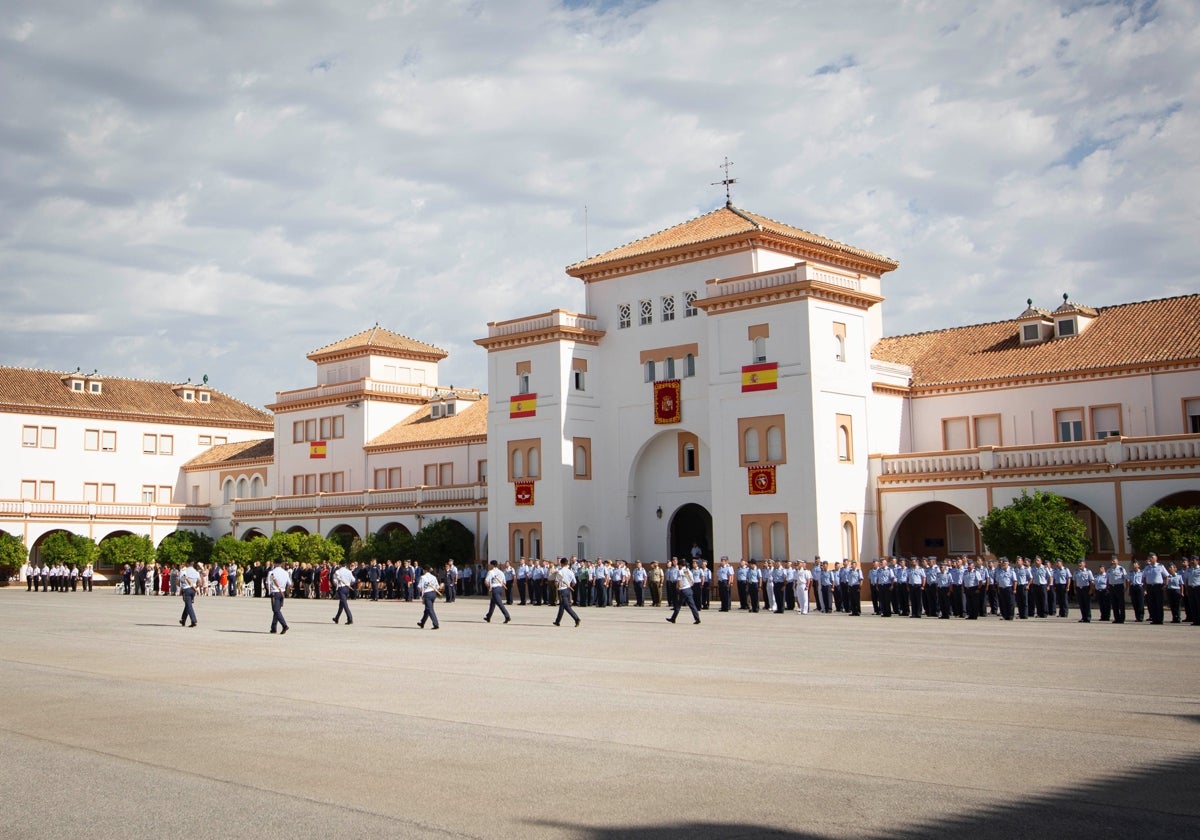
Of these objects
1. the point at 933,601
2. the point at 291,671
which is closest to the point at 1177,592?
the point at 933,601

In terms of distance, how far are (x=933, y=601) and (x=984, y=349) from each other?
17.8 meters

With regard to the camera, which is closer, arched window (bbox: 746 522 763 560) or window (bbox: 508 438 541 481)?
arched window (bbox: 746 522 763 560)

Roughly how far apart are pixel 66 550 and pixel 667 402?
3513cm

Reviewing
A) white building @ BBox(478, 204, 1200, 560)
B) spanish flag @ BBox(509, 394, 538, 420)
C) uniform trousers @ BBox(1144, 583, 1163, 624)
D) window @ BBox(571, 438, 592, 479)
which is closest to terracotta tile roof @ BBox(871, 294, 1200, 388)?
white building @ BBox(478, 204, 1200, 560)

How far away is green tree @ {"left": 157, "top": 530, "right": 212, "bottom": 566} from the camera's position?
65.7 meters

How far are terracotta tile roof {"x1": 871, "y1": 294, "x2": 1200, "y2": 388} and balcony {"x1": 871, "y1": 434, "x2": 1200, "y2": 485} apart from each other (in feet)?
16.4

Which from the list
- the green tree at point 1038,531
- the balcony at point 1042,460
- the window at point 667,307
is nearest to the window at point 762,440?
the balcony at point 1042,460

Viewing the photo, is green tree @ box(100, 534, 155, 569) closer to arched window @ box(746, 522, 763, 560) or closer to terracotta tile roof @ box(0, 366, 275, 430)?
terracotta tile roof @ box(0, 366, 275, 430)

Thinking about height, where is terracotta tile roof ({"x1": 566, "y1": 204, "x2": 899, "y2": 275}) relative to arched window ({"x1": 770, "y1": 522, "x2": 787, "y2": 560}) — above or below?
above

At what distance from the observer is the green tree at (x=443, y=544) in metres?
53.8

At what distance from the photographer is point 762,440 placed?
42438mm

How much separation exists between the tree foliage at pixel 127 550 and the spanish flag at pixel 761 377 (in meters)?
36.8

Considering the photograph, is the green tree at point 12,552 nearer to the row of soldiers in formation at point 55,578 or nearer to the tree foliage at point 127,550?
the row of soldiers in formation at point 55,578

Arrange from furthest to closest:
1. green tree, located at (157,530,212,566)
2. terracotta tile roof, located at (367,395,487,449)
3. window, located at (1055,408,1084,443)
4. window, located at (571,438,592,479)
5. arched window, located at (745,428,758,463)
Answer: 1. green tree, located at (157,530,212,566)
2. terracotta tile roof, located at (367,395,487,449)
3. window, located at (571,438,592,479)
4. window, located at (1055,408,1084,443)
5. arched window, located at (745,428,758,463)
